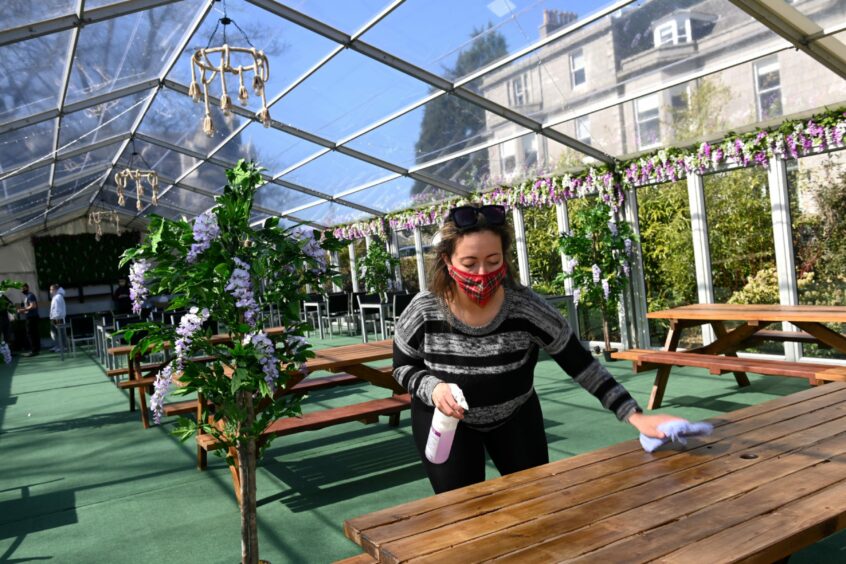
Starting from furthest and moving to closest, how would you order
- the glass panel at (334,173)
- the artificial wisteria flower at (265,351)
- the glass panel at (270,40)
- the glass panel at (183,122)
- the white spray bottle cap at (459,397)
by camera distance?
the glass panel at (334,173), the glass panel at (183,122), the glass panel at (270,40), the artificial wisteria flower at (265,351), the white spray bottle cap at (459,397)

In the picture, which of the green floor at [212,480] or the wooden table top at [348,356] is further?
the wooden table top at [348,356]

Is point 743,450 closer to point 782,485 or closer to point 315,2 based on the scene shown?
point 782,485

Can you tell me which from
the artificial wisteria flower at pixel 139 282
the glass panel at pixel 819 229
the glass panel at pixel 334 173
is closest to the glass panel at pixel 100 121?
the glass panel at pixel 334 173

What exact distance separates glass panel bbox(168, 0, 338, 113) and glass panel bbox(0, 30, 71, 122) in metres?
1.34

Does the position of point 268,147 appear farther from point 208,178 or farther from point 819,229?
point 819,229

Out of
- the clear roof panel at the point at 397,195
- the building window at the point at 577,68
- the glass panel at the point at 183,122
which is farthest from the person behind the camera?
the clear roof panel at the point at 397,195

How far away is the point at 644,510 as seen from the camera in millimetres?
1435

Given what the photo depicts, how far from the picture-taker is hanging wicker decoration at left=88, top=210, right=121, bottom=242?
14.7 metres

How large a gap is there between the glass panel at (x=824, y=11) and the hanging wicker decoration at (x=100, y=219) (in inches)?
525

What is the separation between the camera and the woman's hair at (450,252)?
190 cm

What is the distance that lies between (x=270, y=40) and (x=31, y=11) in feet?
7.58

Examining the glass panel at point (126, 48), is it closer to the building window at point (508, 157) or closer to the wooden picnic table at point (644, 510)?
the building window at point (508, 157)

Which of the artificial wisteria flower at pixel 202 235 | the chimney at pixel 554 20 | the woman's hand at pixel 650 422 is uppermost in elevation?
the chimney at pixel 554 20

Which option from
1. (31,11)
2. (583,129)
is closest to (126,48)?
(31,11)
